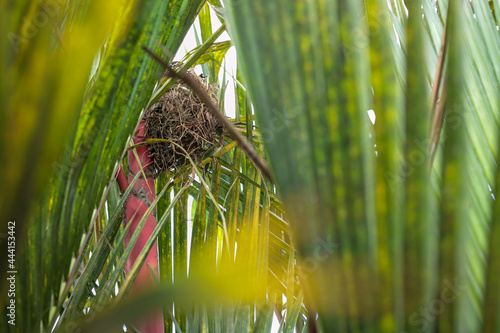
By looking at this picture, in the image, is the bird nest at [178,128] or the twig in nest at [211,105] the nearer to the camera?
the twig in nest at [211,105]

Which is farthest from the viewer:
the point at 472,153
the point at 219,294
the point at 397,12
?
the point at 397,12

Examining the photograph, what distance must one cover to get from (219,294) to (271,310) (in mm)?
564

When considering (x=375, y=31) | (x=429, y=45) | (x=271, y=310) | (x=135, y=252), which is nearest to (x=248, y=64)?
(x=375, y=31)

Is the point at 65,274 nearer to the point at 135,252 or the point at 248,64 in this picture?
the point at 248,64

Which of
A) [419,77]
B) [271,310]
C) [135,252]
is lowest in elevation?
[271,310]

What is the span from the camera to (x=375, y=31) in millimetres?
164

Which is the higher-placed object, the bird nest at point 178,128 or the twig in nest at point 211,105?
the bird nest at point 178,128

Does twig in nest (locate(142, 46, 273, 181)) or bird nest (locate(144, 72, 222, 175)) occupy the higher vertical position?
bird nest (locate(144, 72, 222, 175))

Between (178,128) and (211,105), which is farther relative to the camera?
(178,128)

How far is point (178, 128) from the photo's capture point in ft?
3.37

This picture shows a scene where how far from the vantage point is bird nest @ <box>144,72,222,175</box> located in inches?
40.0

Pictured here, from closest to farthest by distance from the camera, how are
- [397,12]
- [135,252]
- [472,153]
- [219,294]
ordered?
1. [219,294]
2. [472,153]
3. [397,12]
4. [135,252]

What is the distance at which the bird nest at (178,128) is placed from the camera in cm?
101

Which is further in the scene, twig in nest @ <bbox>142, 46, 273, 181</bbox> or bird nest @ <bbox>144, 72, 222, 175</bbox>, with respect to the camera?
bird nest @ <bbox>144, 72, 222, 175</bbox>
